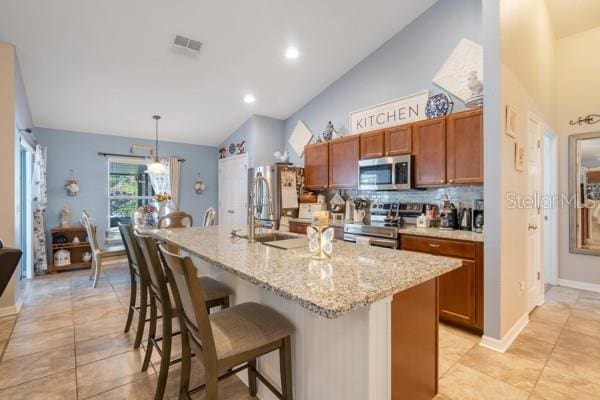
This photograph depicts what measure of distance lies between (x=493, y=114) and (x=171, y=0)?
302cm

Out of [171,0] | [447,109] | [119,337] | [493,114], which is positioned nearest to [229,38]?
[171,0]

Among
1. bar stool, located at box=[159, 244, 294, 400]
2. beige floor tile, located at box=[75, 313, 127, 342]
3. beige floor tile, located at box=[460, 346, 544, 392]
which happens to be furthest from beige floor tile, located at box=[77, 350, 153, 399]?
beige floor tile, located at box=[460, 346, 544, 392]

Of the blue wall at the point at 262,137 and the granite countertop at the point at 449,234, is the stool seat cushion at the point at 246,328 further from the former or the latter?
the blue wall at the point at 262,137

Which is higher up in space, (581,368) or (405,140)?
(405,140)

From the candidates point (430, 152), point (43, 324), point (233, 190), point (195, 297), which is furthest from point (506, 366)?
point (233, 190)

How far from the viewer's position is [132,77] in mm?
3809

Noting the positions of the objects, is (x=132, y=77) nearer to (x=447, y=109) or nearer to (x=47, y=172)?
(x=47, y=172)

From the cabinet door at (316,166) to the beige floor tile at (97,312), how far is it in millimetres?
2977

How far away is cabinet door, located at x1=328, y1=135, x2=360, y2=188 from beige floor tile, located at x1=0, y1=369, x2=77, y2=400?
3.35m

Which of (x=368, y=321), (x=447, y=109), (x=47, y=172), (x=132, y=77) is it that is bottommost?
(x=368, y=321)

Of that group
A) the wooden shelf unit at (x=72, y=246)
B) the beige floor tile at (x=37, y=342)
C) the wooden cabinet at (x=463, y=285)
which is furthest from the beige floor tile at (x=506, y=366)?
the wooden shelf unit at (x=72, y=246)

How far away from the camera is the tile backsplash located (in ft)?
10.3

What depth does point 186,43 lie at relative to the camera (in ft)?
10.8

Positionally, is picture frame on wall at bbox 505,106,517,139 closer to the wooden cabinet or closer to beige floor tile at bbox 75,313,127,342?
the wooden cabinet
